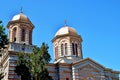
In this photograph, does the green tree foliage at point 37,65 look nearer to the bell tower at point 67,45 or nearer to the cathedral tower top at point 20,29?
the cathedral tower top at point 20,29

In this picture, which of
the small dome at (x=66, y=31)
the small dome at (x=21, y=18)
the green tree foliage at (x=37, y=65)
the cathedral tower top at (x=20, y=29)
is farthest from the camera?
the small dome at (x=66, y=31)

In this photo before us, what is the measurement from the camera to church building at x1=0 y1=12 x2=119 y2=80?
22.8 m

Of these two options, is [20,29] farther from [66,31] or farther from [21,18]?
[66,31]

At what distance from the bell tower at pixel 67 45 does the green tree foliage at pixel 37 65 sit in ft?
28.2

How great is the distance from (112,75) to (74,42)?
6.80 meters

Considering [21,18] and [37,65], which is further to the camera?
[21,18]

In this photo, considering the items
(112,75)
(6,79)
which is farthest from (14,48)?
(112,75)

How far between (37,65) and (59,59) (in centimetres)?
1001

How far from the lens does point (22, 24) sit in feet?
82.8

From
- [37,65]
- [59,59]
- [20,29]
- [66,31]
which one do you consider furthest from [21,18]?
[37,65]

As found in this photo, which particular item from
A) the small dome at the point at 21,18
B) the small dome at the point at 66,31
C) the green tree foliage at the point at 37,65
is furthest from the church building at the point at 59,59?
the green tree foliage at the point at 37,65

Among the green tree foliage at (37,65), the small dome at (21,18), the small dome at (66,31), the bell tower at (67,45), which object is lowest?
the green tree foliage at (37,65)

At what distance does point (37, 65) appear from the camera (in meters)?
18.9

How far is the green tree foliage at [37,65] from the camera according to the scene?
18.6 m
